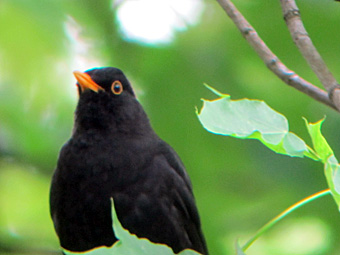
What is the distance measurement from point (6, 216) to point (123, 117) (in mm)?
2162

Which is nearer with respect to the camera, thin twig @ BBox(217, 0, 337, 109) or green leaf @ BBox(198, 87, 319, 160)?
green leaf @ BBox(198, 87, 319, 160)

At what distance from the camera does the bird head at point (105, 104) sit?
12.9ft

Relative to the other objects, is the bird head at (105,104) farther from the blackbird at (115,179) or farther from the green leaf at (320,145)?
the green leaf at (320,145)

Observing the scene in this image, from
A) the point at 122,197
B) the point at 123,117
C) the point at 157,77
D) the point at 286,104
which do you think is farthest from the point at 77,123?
the point at 286,104

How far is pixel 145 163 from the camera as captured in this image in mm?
3828

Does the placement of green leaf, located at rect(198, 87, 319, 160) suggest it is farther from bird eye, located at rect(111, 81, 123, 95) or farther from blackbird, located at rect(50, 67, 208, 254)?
bird eye, located at rect(111, 81, 123, 95)

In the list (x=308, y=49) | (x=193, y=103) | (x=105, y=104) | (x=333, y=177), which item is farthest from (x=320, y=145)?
(x=193, y=103)

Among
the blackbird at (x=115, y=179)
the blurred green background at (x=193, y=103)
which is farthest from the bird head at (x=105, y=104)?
the blurred green background at (x=193, y=103)

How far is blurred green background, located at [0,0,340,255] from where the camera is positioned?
18.0 ft

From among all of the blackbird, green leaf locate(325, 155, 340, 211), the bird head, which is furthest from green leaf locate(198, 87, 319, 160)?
the bird head

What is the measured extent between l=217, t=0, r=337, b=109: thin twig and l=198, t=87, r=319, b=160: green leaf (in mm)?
351

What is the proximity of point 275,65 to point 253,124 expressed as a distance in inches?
23.3

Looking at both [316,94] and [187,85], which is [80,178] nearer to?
[316,94]

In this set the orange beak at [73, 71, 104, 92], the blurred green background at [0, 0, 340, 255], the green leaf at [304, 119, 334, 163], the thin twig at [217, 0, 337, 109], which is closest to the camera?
the green leaf at [304, 119, 334, 163]
